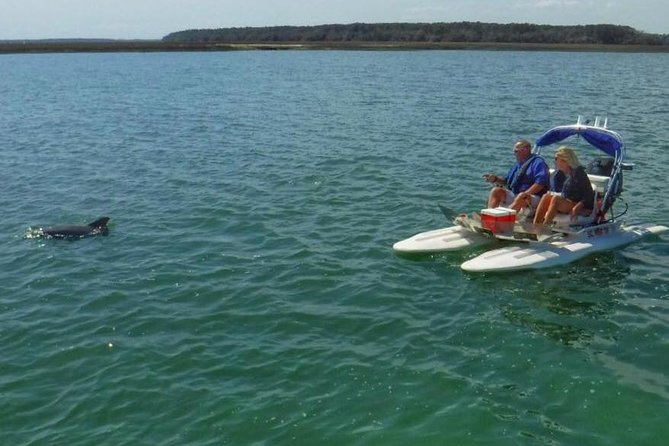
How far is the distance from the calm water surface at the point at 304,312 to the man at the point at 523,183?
1640mm

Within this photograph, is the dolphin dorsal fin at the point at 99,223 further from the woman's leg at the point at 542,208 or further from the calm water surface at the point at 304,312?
the woman's leg at the point at 542,208

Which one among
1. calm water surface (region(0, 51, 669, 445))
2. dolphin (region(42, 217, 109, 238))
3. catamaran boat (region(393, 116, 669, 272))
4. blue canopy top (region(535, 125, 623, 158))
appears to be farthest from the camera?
dolphin (region(42, 217, 109, 238))

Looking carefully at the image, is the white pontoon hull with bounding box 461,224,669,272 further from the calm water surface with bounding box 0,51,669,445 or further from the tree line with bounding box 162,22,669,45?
the tree line with bounding box 162,22,669,45

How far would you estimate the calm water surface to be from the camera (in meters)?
9.38

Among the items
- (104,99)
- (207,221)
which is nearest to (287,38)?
(104,99)

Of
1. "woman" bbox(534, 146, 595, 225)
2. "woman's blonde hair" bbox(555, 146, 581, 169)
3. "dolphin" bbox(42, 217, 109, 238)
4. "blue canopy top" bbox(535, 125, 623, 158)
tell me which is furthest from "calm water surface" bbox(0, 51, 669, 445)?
"blue canopy top" bbox(535, 125, 623, 158)

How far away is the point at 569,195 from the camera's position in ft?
49.6

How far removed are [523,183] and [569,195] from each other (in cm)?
112

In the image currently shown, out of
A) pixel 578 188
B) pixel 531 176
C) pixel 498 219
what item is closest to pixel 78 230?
pixel 498 219

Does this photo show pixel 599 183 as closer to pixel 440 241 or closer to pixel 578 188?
pixel 578 188

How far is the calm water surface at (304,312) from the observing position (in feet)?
30.8

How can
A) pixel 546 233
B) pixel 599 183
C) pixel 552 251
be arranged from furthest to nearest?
pixel 599 183 → pixel 546 233 → pixel 552 251

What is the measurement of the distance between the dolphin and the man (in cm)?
922

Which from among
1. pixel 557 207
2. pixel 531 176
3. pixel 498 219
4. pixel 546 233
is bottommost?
pixel 546 233
